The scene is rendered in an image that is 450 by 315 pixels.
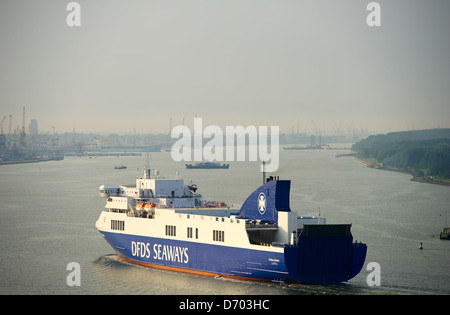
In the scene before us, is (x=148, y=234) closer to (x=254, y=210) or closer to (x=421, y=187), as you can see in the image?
(x=254, y=210)

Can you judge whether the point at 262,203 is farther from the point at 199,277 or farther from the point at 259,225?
the point at 199,277

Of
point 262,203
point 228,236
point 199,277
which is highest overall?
point 262,203

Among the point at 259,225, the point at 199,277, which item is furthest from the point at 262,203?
the point at 199,277

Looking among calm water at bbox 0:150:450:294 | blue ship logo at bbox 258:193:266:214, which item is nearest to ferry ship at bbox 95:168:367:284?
blue ship logo at bbox 258:193:266:214

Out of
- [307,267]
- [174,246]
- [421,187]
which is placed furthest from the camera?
[421,187]

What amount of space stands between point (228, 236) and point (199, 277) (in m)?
2.51

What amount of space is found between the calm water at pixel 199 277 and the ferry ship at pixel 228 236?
0.68 m

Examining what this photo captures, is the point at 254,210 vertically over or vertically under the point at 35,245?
over

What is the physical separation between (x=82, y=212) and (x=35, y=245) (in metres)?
15.3

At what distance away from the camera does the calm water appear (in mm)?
31062

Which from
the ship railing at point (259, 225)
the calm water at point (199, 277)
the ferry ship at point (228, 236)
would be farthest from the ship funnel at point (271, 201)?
the calm water at point (199, 277)

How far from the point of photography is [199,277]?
32719mm

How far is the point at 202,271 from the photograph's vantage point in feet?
108
